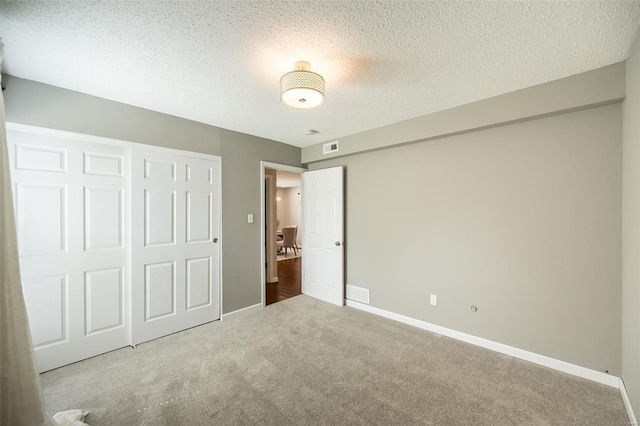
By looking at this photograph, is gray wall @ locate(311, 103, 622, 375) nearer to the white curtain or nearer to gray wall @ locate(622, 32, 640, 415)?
gray wall @ locate(622, 32, 640, 415)

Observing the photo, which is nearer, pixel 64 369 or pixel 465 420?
pixel 465 420

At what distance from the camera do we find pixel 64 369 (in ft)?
A: 7.16

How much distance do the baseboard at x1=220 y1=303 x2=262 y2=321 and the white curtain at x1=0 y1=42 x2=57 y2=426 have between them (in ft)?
6.16

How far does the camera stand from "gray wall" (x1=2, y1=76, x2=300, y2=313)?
2146 millimetres

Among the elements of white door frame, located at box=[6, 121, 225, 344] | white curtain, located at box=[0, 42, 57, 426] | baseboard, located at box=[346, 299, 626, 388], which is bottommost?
baseboard, located at box=[346, 299, 626, 388]

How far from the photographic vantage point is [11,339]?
4.33ft

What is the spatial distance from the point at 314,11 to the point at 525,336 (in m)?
3.13

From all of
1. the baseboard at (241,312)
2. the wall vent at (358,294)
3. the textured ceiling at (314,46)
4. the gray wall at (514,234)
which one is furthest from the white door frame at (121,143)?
the gray wall at (514,234)

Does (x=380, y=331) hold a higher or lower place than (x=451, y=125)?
→ lower

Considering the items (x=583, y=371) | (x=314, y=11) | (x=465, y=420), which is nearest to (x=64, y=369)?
(x=465, y=420)

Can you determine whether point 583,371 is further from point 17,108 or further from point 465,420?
point 17,108

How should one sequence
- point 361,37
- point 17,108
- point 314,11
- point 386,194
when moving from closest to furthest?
point 314,11 < point 361,37 < point 17,108 < point 386,194

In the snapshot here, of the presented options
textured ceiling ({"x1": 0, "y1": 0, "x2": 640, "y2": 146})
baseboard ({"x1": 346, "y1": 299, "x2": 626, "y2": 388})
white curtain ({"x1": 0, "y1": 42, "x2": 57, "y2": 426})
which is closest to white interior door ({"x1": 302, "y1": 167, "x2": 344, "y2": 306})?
baseboard ({"x1": 346, "y1": 299, "x2": 626, "y2": 388})

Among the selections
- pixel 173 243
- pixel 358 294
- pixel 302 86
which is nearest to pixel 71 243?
pixel 173 243
